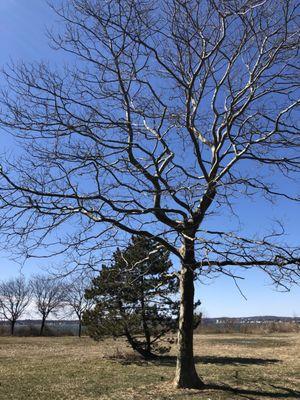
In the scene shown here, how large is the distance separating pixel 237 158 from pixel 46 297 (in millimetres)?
74562

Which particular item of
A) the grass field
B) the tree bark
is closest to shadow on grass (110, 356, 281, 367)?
the grass field

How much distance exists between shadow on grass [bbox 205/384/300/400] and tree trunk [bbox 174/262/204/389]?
17.6 inches

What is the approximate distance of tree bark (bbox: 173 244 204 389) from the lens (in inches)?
466

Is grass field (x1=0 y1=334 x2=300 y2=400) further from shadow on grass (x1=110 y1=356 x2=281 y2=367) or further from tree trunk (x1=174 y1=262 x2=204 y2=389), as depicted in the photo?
tree trunk (x1=174 y1=262 x2=204 y2=389)

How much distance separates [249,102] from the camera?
43.0ft

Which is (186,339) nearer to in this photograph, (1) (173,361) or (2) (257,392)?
(2) (257,392)

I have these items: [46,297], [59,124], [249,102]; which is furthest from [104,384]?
[46,297]

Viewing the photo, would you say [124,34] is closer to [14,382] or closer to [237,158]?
[237,158]

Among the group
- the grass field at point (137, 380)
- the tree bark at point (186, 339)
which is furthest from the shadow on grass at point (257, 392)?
the tree bark at point (186, 339)

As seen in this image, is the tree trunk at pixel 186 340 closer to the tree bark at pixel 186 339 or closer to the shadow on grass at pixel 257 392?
the tree bark at pixel 186 339

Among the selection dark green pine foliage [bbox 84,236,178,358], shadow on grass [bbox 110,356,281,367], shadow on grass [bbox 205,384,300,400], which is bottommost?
shadow on grass [bbox 205,384,300,400]

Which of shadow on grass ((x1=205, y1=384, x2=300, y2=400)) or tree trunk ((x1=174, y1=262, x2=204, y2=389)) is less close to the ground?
tree trunk ((x1=174, y1=262, x2=204, y2=389))

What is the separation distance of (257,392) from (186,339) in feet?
6.40

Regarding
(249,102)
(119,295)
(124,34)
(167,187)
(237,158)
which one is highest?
(124,34)
